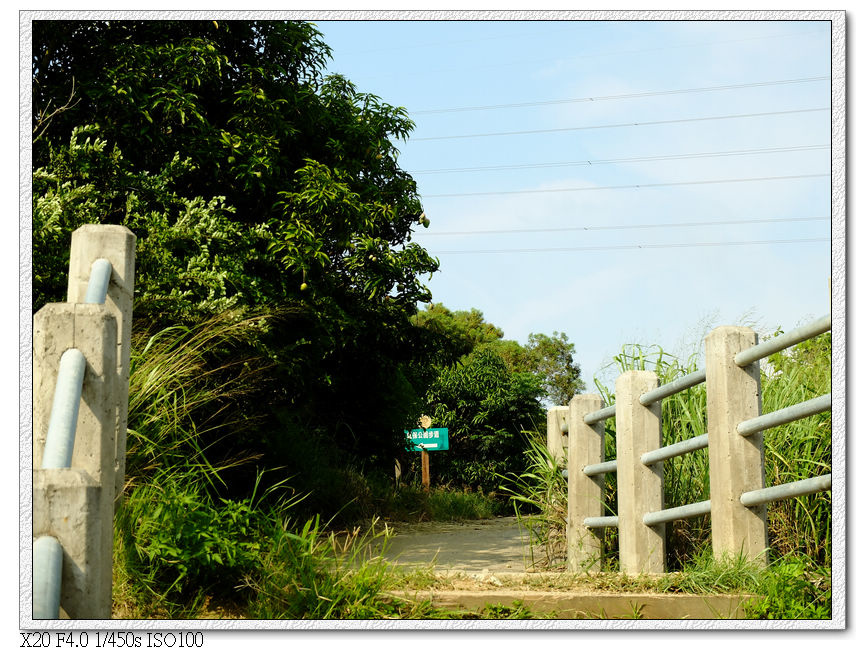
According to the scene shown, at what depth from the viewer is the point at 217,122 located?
7.68 meters

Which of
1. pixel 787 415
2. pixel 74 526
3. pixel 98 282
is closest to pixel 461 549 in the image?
pixel 787 415

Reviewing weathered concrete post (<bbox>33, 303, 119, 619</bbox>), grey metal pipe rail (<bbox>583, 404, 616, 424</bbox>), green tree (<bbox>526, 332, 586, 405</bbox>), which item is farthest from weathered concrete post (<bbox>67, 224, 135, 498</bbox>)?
green tree (<bbox>526, 332, 586, 405</bbox>)

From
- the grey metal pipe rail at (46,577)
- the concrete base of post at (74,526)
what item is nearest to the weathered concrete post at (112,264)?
the concrete base of post at (74,526)

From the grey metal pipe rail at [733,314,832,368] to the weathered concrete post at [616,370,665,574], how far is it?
0.81 m

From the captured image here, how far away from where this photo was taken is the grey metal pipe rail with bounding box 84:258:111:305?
8.16 ft

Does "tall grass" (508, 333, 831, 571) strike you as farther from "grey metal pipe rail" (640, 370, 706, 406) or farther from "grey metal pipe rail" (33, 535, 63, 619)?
"grey metal pipe rail" (33, 535, 63, 619)

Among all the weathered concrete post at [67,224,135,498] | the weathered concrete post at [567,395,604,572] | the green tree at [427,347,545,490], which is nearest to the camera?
the weathered concrete post at [67,224,135,498]

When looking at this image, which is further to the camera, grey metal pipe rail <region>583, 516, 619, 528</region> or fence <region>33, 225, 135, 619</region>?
grey metal pipe rail <region>583, 516, 619, 528</region>

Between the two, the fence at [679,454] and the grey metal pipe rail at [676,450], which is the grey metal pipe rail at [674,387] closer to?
the fence at [679,454]

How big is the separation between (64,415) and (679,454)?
2.59 metres

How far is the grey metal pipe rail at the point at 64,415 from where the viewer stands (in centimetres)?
178

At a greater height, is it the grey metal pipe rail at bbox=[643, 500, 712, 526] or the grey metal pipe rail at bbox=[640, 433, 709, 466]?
the grey metal pipe rail at bbox=[640, 433, 709, 466]

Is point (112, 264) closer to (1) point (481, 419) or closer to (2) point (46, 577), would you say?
(2) point (46, 577)
